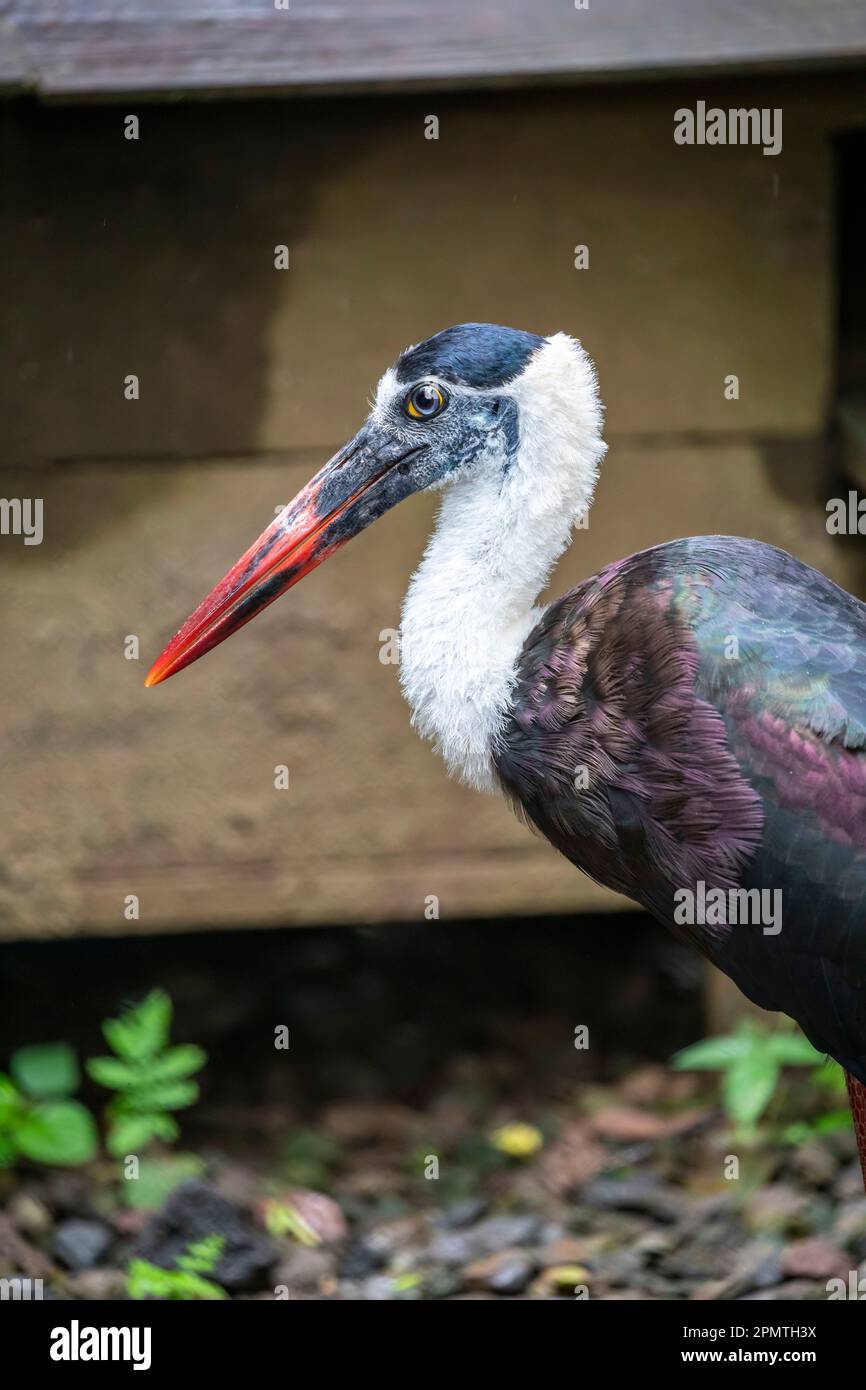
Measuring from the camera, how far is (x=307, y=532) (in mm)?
3455

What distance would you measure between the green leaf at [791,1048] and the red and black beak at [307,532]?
7.11 feet

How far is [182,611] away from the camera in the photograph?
4863 millimetres

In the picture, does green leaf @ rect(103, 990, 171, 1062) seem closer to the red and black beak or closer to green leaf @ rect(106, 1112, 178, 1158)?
green leaf @ rect(106, 1112, 178, 1158)

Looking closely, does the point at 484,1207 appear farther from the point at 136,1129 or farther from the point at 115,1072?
the point at 115,1072

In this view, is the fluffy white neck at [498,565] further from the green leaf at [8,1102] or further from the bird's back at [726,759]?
the green leaf at [8,1102]

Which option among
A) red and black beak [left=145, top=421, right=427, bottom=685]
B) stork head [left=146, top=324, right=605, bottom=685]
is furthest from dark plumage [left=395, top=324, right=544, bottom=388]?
red and black beak [left=145, top=421, right=427, bottom=685]

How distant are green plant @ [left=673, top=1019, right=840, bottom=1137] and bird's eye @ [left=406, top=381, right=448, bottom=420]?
2176 millimetres

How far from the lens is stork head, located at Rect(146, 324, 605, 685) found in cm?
333

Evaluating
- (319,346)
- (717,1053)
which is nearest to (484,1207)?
(717,1053)

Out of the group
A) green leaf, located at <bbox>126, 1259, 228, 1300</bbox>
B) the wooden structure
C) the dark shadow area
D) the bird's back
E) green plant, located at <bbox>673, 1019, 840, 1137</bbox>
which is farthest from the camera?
the dark shadow area

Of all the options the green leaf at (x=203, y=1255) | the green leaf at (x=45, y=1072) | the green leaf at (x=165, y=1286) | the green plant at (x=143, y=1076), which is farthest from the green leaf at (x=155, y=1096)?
the green leaf at (x=165, y=1286)

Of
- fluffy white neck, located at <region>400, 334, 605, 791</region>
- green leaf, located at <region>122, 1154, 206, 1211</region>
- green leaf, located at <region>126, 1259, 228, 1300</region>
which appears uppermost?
fluffy white neck, located at <region>400, 334, 605, 791</region>

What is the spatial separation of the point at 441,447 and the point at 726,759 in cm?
82
